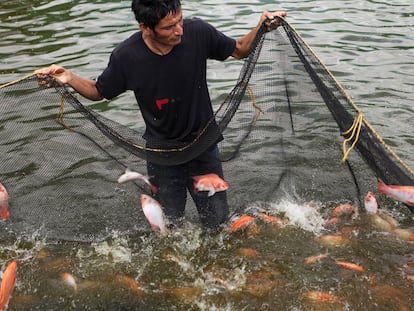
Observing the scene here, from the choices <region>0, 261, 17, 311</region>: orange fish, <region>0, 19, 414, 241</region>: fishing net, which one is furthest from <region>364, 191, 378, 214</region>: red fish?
<region>0, 261, 17, 311</region>: orange fish

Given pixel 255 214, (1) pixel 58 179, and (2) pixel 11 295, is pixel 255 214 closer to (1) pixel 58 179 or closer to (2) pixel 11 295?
(1) pixel 58 179

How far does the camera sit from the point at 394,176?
4.57m

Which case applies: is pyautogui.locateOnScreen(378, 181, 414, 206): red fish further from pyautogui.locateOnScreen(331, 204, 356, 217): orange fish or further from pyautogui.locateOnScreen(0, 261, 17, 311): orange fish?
pyautogui.locateOnScreen(0, 261, 17, 311): orange fish

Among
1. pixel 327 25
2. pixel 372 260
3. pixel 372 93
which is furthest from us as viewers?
pixel 327 25

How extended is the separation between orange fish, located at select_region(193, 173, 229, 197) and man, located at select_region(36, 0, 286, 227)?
2.6 inches

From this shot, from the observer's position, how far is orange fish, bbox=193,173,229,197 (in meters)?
4.76

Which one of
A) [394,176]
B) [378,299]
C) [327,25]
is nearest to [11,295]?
[378,299]

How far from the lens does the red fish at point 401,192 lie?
4.45m

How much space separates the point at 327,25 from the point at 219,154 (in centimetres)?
738

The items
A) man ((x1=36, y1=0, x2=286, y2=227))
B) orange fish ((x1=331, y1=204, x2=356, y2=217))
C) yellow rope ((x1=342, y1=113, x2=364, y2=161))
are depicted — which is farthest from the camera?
orange fish ((x1=331, y1=204, x2=356, y2=217))

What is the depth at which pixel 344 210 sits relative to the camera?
527 cm

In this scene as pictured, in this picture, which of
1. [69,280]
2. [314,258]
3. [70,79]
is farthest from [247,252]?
[70,79]

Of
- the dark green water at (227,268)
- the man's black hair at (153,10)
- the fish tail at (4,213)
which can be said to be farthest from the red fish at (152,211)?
the man's black hair at (153,10)

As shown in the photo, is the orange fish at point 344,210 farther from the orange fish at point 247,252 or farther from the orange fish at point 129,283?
the orange fish at point 129,283
